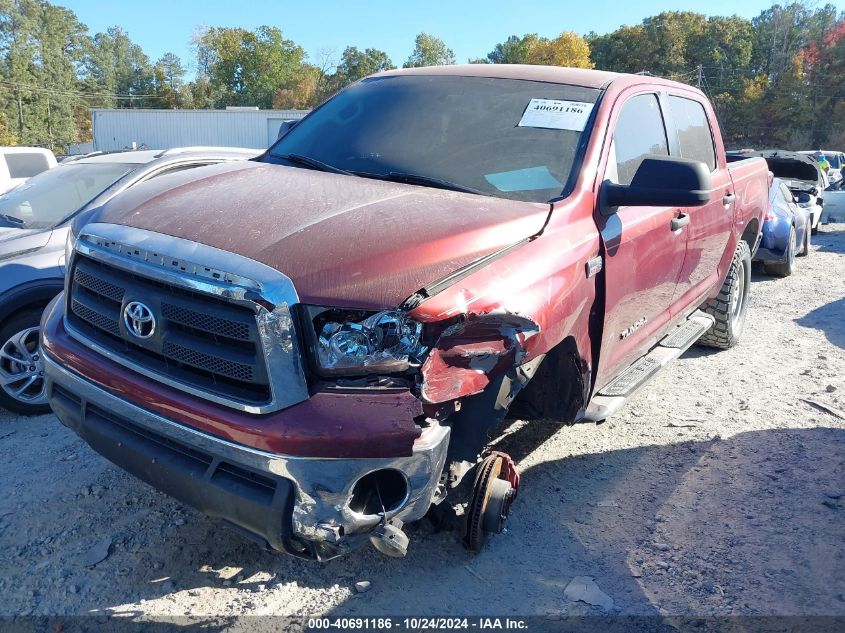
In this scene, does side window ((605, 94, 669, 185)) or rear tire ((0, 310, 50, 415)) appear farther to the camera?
rear tire ((0, 310, 50, 415))

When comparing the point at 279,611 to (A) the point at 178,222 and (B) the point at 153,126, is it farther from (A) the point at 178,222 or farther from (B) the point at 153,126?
(B) the point at 153,126

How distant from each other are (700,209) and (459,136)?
1.90 meters

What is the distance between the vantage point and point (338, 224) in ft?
8.46

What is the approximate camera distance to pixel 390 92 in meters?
4.02

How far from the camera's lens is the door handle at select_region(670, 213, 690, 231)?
4.00 meters

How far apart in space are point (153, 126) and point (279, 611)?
130 ft

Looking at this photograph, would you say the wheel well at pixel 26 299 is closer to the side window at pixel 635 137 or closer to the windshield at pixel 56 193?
the windshield at pixel 56 193

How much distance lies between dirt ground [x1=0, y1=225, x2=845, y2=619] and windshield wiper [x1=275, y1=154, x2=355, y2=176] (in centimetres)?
177

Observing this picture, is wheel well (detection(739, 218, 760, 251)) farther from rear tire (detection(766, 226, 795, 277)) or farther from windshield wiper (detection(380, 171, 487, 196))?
windshield wiper (detection(380, 171, 487, 196))

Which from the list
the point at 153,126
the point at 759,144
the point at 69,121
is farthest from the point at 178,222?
the point at 69,121

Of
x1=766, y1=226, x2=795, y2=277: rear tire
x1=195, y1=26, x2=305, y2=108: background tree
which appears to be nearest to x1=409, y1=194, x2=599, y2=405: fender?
x1=766, y1=226, x2=795, y2=277: rear tire

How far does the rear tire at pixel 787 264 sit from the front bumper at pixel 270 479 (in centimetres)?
857

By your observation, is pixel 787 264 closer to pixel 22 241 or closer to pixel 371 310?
pixel 371 310

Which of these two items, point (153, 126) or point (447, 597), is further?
point (153, 126)
